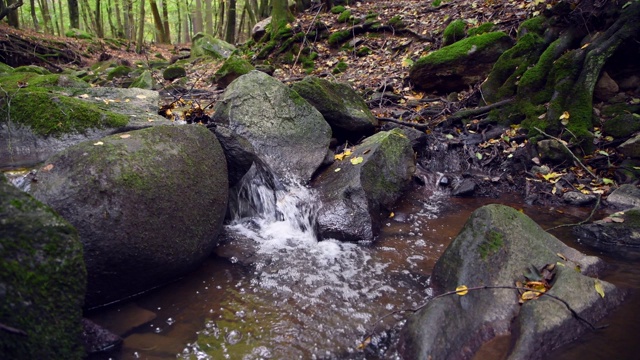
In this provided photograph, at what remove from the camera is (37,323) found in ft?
7.90

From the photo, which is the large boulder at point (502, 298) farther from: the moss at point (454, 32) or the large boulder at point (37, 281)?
the moss at point (454, 32)

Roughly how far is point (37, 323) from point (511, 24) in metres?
10.3

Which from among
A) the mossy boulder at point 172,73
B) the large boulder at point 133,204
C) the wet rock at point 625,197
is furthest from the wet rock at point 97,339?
the mossy boulder at point 172,73

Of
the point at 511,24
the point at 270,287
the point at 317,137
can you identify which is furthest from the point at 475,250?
the point at 511,24

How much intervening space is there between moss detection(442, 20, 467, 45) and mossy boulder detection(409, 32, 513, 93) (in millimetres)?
1099

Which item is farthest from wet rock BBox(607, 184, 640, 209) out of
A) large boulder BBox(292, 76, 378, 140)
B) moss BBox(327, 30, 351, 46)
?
moss BBox(327, 30, 351, 46)

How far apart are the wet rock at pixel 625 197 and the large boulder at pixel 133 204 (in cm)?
546

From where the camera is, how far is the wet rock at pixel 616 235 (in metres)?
4.59

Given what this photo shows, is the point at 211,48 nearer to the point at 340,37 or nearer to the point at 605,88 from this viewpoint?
the point at 340,37

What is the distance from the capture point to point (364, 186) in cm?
550

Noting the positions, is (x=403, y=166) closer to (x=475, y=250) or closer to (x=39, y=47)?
(x=475, y=250)

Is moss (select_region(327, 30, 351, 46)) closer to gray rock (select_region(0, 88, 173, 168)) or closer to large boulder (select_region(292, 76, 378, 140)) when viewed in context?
large boulder (select_region(292, 76, 378, 140))

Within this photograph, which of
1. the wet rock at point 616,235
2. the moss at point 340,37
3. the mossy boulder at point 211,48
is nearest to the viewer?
the wet rock at point 616,235

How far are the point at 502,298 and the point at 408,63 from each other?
8.38 metres
